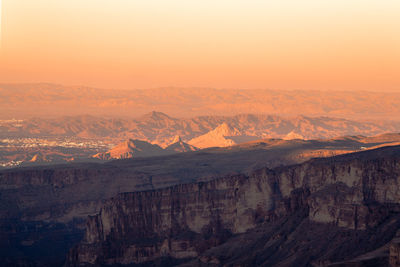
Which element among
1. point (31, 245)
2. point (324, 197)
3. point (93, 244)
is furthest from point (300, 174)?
point (31, 245)

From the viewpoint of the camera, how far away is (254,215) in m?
155

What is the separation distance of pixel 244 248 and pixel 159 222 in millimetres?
29177

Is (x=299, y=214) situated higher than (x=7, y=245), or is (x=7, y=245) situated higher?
(x=299, y=214)

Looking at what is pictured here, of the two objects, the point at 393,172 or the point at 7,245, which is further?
the point at 7,245

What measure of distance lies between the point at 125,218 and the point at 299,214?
38127 millimetres

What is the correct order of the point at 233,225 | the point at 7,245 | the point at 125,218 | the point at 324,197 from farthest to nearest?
the point at 7,245 < the point at 125,218 < the point at 233,225 < the point at 324,197

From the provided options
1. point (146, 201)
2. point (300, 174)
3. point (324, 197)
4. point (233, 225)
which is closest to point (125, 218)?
point (146, 201)

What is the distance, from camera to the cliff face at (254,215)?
127m

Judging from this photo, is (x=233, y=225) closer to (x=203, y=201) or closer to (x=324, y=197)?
(x=203, y=201)

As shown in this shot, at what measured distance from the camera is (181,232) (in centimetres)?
16188

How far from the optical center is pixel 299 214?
142 meters

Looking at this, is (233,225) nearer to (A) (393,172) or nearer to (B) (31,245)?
(A) (393,172)

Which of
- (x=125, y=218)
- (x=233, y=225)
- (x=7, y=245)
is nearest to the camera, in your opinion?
(x=233, y=225)

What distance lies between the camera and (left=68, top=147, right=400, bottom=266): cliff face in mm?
126625
